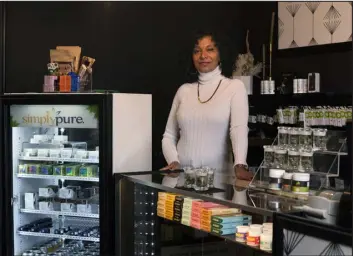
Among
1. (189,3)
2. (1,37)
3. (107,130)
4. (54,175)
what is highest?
(189,3)

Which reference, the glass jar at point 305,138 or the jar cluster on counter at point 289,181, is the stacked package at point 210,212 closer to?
the jar cluster on counter at point 289,181

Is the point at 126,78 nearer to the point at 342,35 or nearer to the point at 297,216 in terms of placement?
the point at 342,35

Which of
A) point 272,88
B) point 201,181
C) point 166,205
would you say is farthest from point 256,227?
point 272,88

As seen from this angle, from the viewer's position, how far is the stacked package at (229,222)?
2637mm

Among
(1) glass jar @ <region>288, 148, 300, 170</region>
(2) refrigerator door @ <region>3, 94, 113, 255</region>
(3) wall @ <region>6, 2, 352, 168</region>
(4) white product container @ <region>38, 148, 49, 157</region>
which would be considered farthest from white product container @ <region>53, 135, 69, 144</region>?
(1) glass jar @ <region>288, 148, 300, 170</region>

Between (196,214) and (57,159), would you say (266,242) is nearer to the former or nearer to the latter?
(196,214)

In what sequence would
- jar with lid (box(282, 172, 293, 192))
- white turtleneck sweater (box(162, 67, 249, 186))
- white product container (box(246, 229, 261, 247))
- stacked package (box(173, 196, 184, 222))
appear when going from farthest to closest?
1. white turtleneck sweater (box(162, 67, 249, 186))
2. stacked package (box(173, 196, 184, 222))
3. jar with lid (box(282, 172, 293, 192))
4. white product container (box(246, 229, 261, 247))

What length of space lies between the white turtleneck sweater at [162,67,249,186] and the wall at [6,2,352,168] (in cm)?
151

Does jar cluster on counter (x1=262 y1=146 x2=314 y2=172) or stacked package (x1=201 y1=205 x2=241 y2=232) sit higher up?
jar cluster on counter (x1=262 y1=146 x2=314 y2=172)

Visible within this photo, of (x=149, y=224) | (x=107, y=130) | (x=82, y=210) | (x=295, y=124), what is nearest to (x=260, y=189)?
(x=149, y=224)

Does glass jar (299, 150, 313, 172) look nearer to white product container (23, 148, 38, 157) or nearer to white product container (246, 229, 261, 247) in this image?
white product container (246, 229, 261, 247)

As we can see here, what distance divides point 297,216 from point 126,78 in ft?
12.0

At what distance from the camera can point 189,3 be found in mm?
5871

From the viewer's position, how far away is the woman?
3.76 meters
